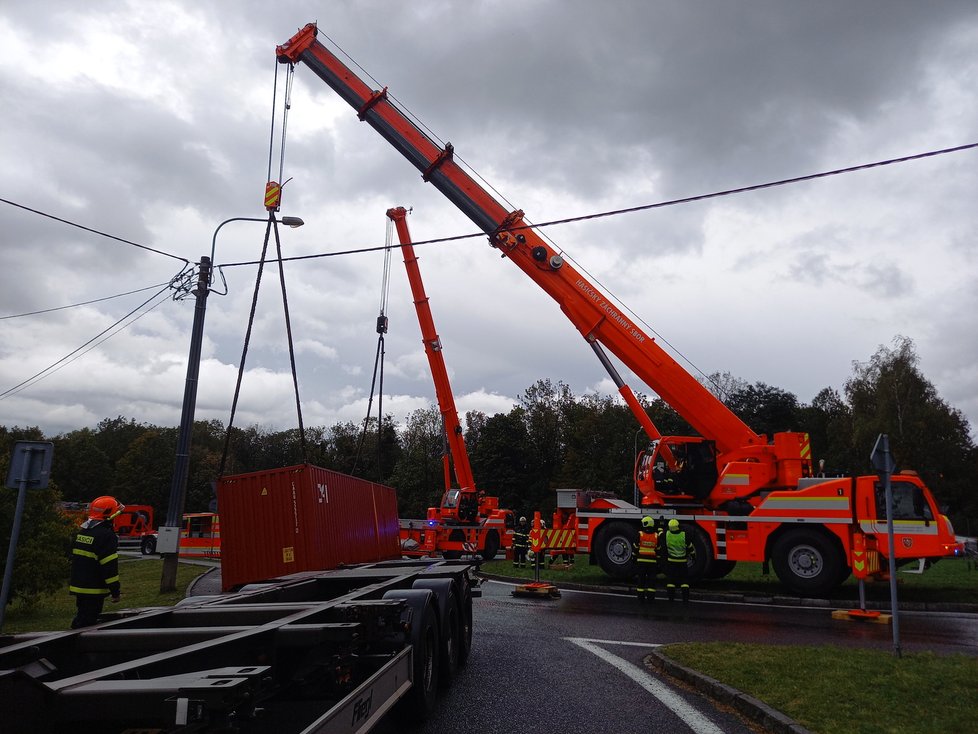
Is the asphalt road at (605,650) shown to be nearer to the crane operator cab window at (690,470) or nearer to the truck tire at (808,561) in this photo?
the truck tire at (808,561)

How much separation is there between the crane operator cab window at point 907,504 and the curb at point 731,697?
26.1 feet

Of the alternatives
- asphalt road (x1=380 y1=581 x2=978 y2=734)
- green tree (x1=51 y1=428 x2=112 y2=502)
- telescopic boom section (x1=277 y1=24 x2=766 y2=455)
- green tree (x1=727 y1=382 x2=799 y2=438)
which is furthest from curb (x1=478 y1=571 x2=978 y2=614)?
green tree (x1=51 y1=428 x2=112 y2=502)

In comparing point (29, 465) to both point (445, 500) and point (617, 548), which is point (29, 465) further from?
point (445, 500)

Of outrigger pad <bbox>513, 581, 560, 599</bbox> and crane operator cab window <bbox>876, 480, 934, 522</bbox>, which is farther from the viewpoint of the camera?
outrigger pad <bbox>513, 581, 560, 599</bbox>

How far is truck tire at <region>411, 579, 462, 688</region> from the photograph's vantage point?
20.6 feet

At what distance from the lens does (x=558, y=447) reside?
61875 mm

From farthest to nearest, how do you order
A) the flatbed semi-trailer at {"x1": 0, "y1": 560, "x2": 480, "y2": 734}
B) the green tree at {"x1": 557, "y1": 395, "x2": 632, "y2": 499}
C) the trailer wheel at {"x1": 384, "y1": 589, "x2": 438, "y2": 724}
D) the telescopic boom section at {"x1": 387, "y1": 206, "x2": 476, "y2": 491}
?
1. the green tree at {"x1": 557, "y1": 395, "x2": 632, "y2": 499}
2. the telescopic boom section at {"x1": 387, "y1": 206, "x2": 476, "y2": 491}
3. the trailer wheel at {"x1": 384, "y1": 589, "x2": 438, "y2": 724}
4. the flatbed semi-trailer at {"x1": 0, "y1": 560, "x2": 480, "y2": 734}

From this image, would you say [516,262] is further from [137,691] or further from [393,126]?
[137,691]

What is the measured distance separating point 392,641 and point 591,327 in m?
11.6

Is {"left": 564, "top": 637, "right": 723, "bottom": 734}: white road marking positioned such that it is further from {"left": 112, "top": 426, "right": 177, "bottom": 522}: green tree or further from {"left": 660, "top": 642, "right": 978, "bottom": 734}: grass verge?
{"left": 112, "top": 426, "right": 177, "bottom": 522}: green tree

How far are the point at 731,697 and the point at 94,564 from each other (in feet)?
20.8

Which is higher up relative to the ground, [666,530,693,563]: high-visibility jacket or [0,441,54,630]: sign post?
[0,441,54,630]: sign post

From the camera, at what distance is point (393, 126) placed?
16.2 m

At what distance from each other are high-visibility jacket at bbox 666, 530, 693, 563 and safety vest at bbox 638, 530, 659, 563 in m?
0.30
